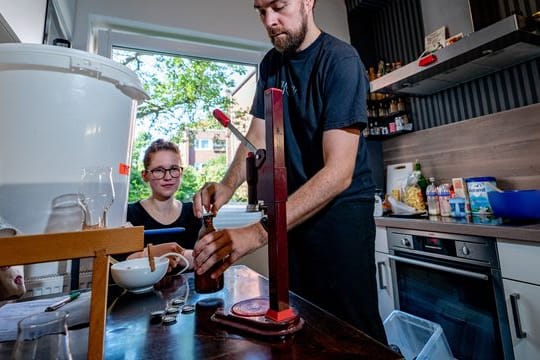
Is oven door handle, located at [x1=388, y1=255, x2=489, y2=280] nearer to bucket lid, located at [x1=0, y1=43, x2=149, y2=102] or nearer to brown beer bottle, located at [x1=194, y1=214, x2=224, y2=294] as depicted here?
brown beer bottle, located at [x1=194, y1=214, x2=224, y2=294]

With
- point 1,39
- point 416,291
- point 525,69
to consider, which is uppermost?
point 525,69

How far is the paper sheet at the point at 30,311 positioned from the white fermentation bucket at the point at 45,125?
169mm

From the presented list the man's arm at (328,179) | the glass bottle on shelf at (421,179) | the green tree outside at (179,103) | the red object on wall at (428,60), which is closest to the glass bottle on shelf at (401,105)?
the glass bottle on shelf at (421,179)

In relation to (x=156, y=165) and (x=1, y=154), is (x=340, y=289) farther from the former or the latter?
(x=156, y=165)

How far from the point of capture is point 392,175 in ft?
7.57

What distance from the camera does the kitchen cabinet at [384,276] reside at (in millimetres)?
1666

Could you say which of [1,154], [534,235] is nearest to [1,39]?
[1,154]

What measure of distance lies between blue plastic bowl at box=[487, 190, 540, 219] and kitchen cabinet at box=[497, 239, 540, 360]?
263mm

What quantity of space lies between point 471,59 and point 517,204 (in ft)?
2.61

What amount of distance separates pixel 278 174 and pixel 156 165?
1202 mm

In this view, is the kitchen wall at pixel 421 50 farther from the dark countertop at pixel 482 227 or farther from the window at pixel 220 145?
the window at pixel 220 145

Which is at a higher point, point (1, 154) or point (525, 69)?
point (525, 69)

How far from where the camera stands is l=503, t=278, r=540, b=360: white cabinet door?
1.04 meters

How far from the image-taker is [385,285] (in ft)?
5.54
